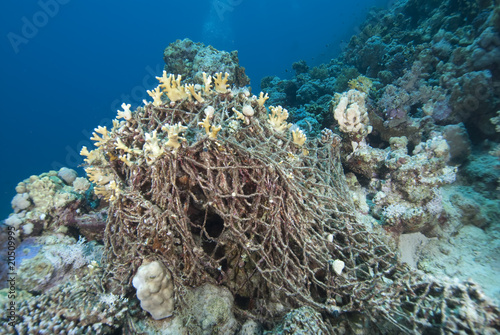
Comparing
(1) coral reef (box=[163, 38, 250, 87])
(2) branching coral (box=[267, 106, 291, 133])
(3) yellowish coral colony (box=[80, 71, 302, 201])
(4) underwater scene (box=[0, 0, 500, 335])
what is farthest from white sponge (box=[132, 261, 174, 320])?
(1) coral reef (box=[163, 38, 250, 87])

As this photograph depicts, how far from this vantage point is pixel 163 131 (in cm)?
343

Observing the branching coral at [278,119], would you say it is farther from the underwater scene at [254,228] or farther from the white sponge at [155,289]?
the white sponge at [155,289]

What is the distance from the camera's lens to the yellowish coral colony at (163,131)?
9.42 ft

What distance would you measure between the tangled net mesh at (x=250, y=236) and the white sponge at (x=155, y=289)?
178mm

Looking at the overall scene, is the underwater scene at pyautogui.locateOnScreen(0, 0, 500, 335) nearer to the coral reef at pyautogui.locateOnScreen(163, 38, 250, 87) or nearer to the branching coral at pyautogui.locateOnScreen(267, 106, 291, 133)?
the branching coral at pyautogui.locateOnScreen(267, 106, 291, 133)

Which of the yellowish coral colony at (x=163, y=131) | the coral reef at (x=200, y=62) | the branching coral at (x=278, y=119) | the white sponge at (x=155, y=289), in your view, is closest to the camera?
the white sponge at (x=155, y=289)

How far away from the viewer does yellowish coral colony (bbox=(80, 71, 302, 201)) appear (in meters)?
2.87

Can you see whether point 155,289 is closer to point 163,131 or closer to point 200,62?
point 163,131

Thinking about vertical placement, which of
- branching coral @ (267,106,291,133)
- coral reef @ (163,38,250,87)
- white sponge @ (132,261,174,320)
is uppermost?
coral reef @ (163,38,250,87)

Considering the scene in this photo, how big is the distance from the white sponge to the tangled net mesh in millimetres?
178

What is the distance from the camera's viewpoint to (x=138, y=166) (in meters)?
3.03

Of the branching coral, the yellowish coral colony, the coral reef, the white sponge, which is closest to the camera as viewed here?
the white sponge

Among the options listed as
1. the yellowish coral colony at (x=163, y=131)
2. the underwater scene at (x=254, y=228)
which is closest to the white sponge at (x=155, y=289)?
the underwater scene at (x=254, y=228)

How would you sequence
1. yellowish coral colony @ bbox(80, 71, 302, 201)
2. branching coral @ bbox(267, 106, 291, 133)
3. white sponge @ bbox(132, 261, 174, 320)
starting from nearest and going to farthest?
white sponge @ bbox(132, 261, 174, 320), yellowish coral colony @ bbox(80, 71, 302, 201), branching coral @ bbox(267, 106, 291, 133)
